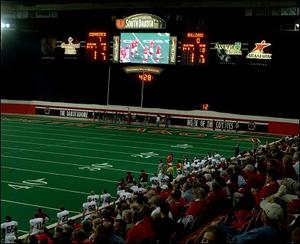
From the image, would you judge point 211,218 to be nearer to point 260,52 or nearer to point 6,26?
point 260,52

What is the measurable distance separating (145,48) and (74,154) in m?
13.0

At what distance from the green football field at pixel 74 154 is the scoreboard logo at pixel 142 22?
616 cm

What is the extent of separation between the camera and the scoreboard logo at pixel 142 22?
31828mm

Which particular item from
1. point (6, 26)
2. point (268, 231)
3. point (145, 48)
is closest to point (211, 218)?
point (268, 231)

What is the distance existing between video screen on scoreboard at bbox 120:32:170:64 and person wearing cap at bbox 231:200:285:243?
27.3m

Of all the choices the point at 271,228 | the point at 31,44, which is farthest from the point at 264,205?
the point at 31,44

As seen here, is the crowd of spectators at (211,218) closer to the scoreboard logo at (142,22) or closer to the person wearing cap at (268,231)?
the person wearing cap at (268,231)

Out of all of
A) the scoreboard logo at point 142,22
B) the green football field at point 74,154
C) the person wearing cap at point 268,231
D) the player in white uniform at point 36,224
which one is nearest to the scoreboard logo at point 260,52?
the green football field at point 74,154

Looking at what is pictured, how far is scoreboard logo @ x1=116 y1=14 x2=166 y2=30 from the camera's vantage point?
3183cm

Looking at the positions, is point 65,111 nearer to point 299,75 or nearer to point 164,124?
point 164,124

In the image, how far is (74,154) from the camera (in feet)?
68.8

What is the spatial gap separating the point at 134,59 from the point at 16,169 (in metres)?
16.3

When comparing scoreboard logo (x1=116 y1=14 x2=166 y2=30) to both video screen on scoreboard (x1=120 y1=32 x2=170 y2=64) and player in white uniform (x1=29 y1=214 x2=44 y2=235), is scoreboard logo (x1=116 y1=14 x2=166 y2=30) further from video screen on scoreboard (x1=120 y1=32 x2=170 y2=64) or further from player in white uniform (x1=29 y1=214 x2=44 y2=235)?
player in white uniform (x1=29 y1=214 x2=44 y2=235)

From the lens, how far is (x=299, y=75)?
3000cm
